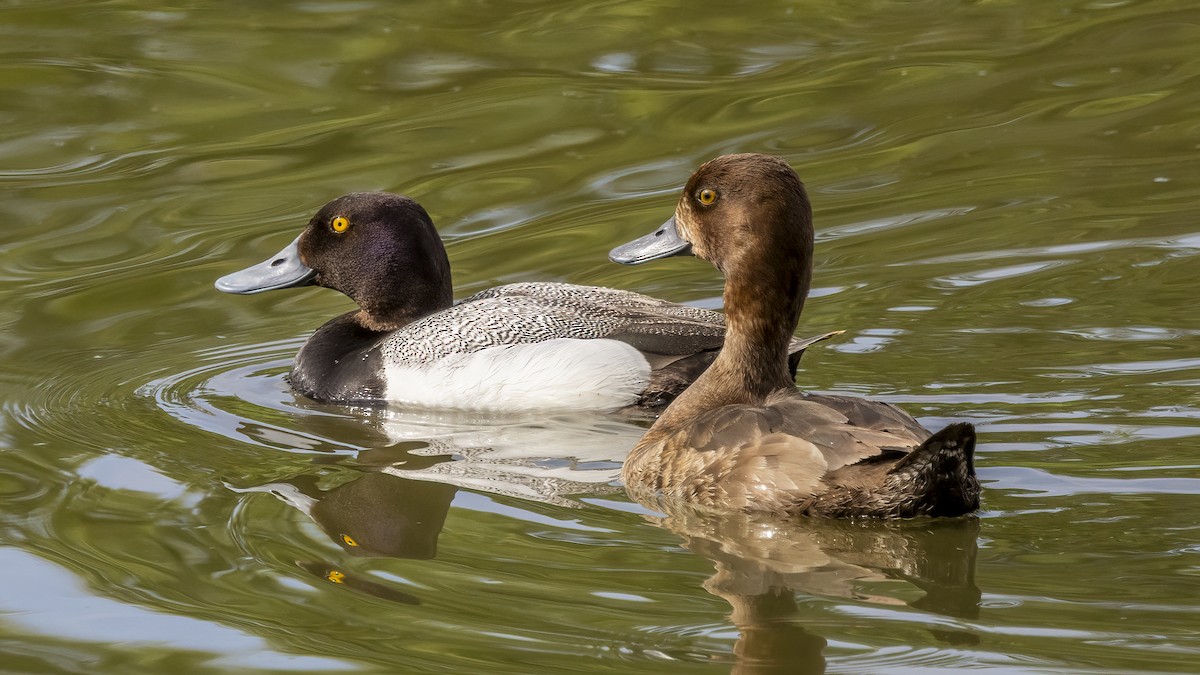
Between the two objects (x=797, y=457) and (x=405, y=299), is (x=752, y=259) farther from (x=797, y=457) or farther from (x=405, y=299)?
(x=405, y=299)

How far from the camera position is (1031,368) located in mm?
7477

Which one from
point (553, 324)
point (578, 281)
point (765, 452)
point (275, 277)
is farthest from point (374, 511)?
point (578, 281)

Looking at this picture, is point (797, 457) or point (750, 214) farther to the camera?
point (750, 214)

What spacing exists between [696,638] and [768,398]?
6.51ft

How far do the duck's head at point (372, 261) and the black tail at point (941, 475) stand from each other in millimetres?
3549

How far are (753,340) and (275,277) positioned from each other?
305cm

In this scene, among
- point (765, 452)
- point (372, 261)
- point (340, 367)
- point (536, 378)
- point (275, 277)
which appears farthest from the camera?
point (275, 277)

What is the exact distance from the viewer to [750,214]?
658cm

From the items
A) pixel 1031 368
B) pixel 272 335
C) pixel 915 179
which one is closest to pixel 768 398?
pixel 1031 368

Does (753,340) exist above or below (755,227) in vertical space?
below

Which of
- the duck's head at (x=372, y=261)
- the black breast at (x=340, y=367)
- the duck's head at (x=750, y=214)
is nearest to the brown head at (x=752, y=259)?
the duck's head at (x=750, y=214)

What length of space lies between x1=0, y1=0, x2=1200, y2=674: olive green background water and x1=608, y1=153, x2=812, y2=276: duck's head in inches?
38.8

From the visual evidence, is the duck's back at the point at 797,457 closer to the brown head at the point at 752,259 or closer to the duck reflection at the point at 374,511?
the brown head at the point at 752,259

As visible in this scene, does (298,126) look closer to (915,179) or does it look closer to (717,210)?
(915,179)
